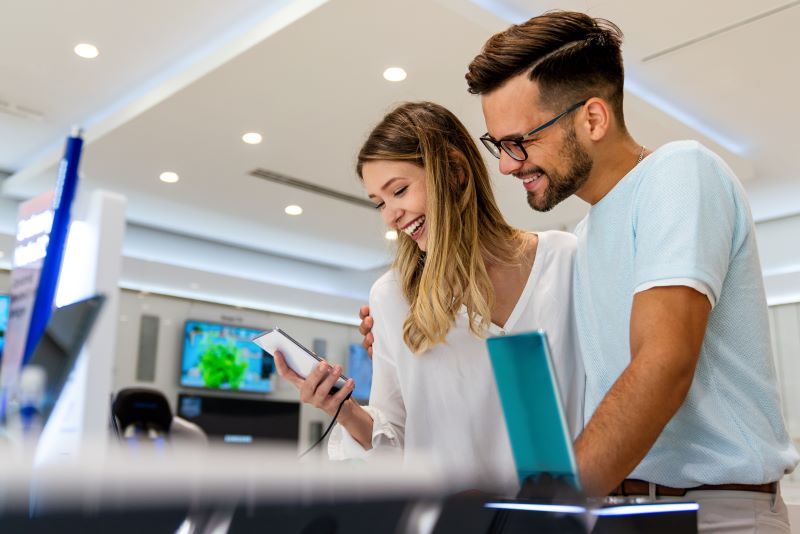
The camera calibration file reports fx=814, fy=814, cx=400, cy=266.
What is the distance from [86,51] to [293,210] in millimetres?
2658

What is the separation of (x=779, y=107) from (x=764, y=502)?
4.83m

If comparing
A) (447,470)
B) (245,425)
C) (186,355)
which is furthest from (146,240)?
(447,470)

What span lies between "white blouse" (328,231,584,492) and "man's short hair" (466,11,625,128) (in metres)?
0.38

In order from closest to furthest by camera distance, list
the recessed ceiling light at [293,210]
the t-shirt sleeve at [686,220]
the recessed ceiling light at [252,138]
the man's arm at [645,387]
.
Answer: the man's arm at [645,387] < the t-shirt sleeve at [686,220] < the recessed ceiling light at [252,138] < the recessed ceiling light at [293,210]

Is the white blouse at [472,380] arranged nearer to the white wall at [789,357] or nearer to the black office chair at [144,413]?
the black office chair at [144,413]

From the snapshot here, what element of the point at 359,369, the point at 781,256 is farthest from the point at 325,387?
the point at 359,369

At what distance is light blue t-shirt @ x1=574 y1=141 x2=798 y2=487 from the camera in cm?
103

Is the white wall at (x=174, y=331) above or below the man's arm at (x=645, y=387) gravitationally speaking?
above

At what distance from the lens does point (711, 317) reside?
43.7 inches

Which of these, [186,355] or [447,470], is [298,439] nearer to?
[186,355]

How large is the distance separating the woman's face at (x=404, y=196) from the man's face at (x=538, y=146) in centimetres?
35

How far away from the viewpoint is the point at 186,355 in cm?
765

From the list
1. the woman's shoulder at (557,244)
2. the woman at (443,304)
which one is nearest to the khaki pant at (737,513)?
the woman at (443,304)

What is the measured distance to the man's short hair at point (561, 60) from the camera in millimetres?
1357
